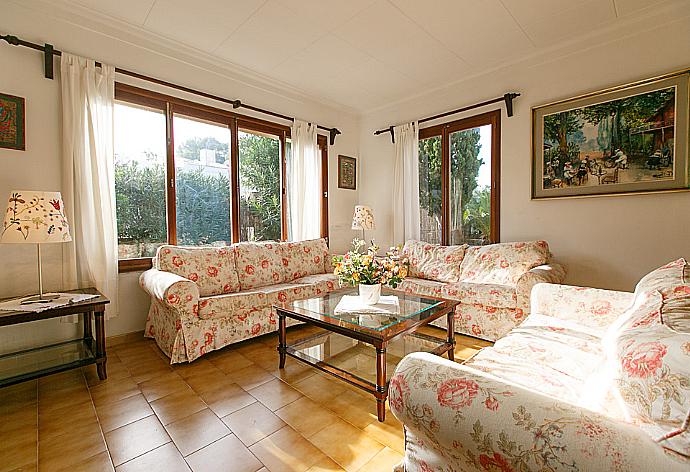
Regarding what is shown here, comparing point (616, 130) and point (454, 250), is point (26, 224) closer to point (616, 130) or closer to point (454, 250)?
point (454, 250)

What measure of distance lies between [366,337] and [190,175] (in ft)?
8.68

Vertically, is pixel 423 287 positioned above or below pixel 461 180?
below

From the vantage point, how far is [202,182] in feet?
11.6

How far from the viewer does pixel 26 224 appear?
2.10m

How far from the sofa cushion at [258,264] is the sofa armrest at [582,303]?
7.79 feet

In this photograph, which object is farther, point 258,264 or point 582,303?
point 258,264

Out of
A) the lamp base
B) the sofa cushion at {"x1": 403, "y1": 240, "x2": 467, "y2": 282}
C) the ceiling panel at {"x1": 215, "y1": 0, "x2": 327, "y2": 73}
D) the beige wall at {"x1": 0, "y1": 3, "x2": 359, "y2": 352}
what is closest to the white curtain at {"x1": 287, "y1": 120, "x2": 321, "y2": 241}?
the ceiling panel at {"x1": 215, "y1": 0, "x2": 327, "y2": 73}

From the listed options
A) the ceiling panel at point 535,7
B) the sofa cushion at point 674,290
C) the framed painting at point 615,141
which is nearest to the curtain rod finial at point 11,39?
the ceiling panel at point 535,7

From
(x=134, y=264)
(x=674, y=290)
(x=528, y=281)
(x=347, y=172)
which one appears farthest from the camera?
(x=347, y=172)

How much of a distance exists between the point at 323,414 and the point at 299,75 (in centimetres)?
345

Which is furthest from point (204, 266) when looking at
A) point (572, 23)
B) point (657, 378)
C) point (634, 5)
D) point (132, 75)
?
point (634, 5)

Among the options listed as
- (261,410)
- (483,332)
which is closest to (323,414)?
(261,410)

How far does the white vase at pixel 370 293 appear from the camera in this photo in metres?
2.32

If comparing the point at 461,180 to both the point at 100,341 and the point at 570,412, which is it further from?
the point at 100,341
